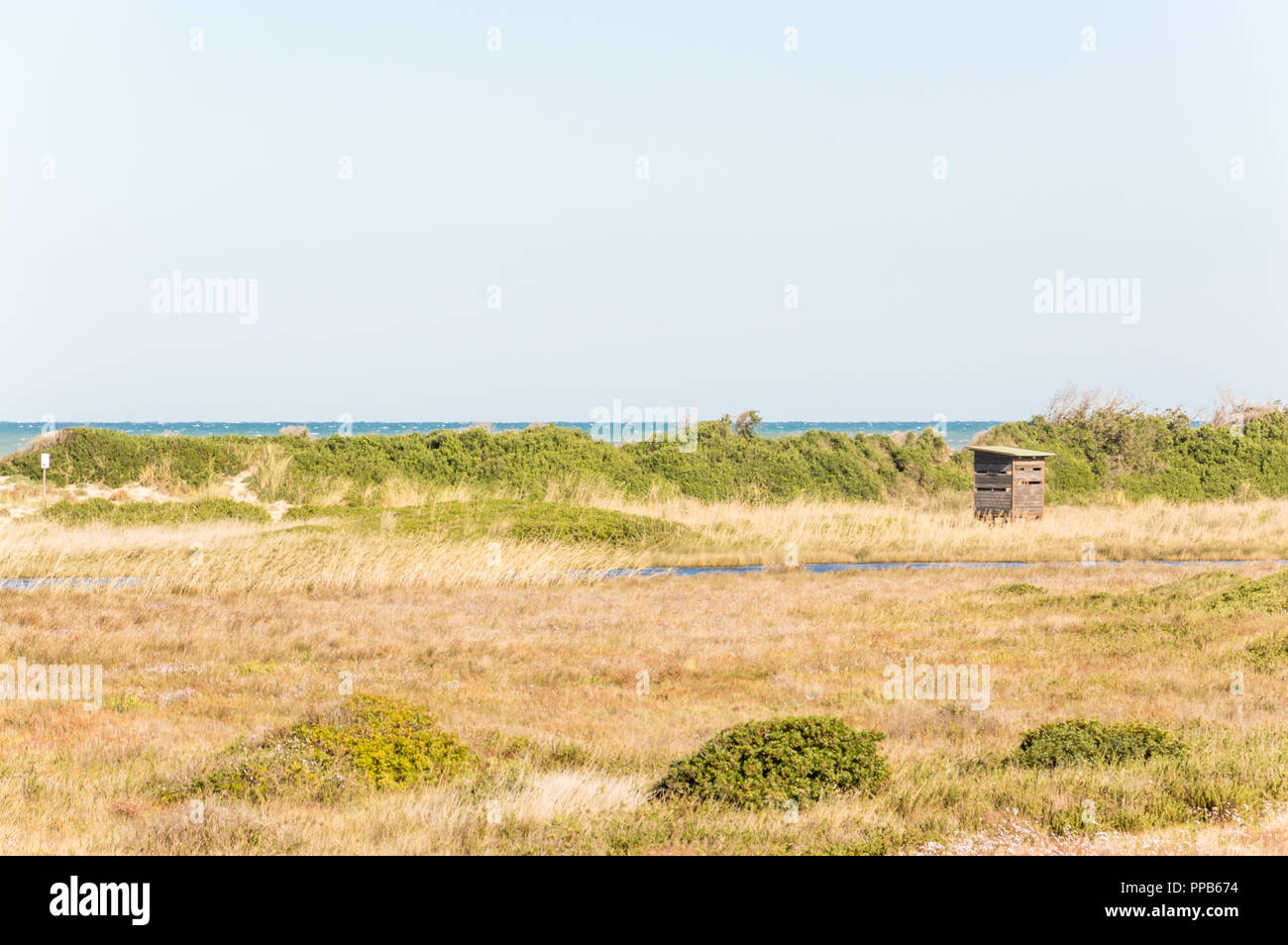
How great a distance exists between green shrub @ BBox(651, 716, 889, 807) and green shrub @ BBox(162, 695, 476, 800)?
6.63ft

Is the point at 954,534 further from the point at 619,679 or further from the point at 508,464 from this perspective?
the point at 619,679

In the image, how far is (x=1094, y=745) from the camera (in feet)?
32.2

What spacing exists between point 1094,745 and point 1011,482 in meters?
25.1

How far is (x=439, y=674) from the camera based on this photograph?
1503cm

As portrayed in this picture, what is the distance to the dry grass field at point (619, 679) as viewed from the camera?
768cm

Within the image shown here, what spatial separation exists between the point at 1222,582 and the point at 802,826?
55.8ft

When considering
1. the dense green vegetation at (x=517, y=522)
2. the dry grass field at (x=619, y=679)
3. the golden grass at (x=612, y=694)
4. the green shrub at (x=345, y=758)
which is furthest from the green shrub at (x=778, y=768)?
the dense green vegetation at (x=517, y=522)

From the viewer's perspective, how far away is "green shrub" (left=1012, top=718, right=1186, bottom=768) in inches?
378

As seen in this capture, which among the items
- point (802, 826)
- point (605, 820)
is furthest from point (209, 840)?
point (802, 826)

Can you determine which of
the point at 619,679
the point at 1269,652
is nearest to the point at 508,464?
the point at 619,679

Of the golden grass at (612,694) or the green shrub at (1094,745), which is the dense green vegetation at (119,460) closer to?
the golden grass at (612,694)

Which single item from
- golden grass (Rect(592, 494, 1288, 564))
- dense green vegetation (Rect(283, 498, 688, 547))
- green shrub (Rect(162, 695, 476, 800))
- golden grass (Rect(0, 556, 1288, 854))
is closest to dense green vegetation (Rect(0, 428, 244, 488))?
dense green vegetation (Rect(283, 498, 688, 547))

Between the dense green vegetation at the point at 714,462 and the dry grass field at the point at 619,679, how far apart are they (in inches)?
430

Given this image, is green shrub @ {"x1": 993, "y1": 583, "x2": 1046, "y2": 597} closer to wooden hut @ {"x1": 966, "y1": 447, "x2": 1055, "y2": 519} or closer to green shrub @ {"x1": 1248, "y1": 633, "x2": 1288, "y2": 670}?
green shrub @ {"x1": 1248, "y1": 633, "x2": 1288, "y2": 670}
